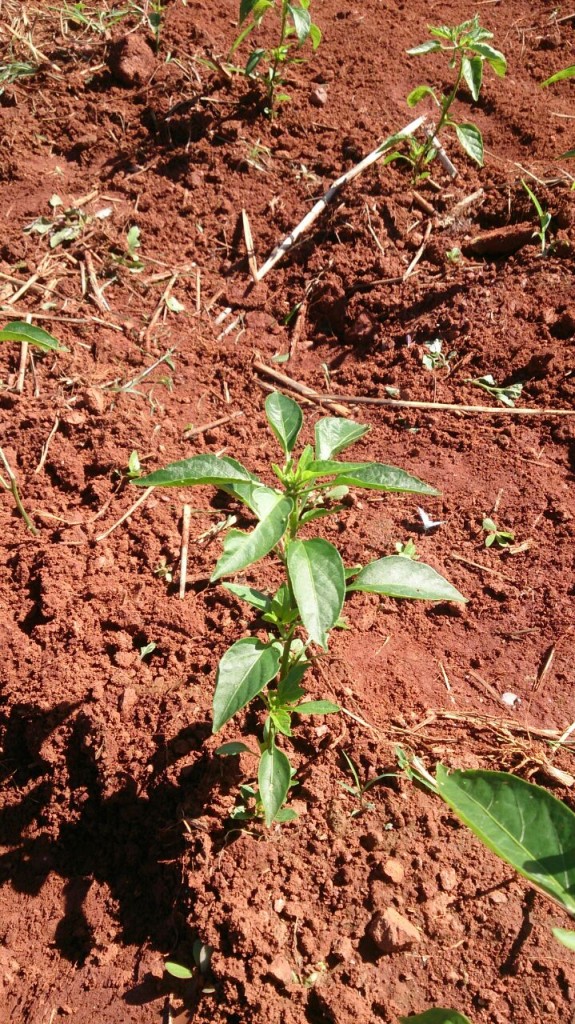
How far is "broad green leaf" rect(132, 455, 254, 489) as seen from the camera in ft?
5.47

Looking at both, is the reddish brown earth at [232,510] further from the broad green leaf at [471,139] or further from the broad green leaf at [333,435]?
the broad green leaf at [333,435]

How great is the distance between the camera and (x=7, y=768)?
2.29 m

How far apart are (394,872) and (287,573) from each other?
807 mm

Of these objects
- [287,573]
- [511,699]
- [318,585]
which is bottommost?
[511,699]

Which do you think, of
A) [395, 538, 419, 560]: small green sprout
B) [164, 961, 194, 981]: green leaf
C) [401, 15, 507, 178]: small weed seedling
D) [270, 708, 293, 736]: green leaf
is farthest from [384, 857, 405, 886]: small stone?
[401, 15, 507, 178]: small weed seedling

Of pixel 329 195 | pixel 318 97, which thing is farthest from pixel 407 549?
pixel 318 97

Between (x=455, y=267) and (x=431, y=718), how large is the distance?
6.57ft

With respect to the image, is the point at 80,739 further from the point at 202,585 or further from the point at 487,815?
the point at 487,815

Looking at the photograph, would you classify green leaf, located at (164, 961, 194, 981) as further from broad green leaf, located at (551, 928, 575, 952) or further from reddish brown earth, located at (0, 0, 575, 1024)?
broad green leaf, located at (551, 928, 575, 952)

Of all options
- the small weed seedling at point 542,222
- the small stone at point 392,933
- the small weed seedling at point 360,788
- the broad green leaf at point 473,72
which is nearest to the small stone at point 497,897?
the small stone at point 392,933

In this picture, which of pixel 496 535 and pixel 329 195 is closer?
pixel 496 535

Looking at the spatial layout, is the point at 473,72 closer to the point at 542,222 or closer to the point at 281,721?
the point at 542,222

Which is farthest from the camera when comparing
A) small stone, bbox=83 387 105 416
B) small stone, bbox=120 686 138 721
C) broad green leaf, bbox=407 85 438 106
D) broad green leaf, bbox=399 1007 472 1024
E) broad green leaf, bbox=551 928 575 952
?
broad green leaf, bbox=407 85 438 106

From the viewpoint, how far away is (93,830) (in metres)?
2.15
